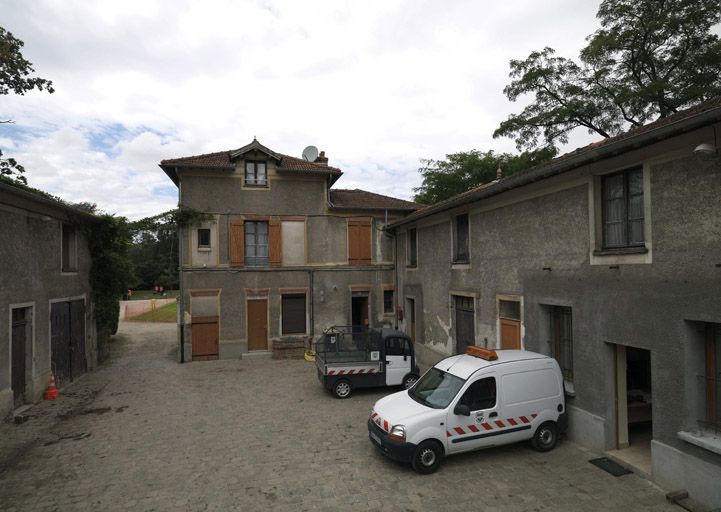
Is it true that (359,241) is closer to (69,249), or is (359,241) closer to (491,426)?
(69,249)

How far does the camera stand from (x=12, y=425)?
31.1ft

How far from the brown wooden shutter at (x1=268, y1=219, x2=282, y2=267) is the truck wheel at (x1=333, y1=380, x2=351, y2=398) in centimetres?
724

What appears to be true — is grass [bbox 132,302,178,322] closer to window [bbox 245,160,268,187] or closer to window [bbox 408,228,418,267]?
window [bbox 245,160,268,187]

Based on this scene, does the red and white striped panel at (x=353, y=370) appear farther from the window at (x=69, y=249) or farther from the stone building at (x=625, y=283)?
the window at (x=69, y=249)

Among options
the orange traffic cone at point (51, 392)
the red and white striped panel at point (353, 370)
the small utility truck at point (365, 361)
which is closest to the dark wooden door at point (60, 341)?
the orange traffic cone at point (51, 392)

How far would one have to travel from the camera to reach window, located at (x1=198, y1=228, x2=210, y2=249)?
54.5 feet

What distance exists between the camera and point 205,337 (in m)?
16.5

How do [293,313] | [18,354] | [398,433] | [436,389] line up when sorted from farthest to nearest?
1. [293,313]
2. [18,354]
3. [436,389]
4. [398,433]

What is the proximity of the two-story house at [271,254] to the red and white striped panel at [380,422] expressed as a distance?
9905 millimetres

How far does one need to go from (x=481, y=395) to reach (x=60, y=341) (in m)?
12.3

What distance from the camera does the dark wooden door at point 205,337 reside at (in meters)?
16.4

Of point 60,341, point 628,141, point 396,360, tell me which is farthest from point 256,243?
point 628,141

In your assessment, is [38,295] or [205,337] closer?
[38,295]

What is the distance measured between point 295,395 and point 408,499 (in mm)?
6108
